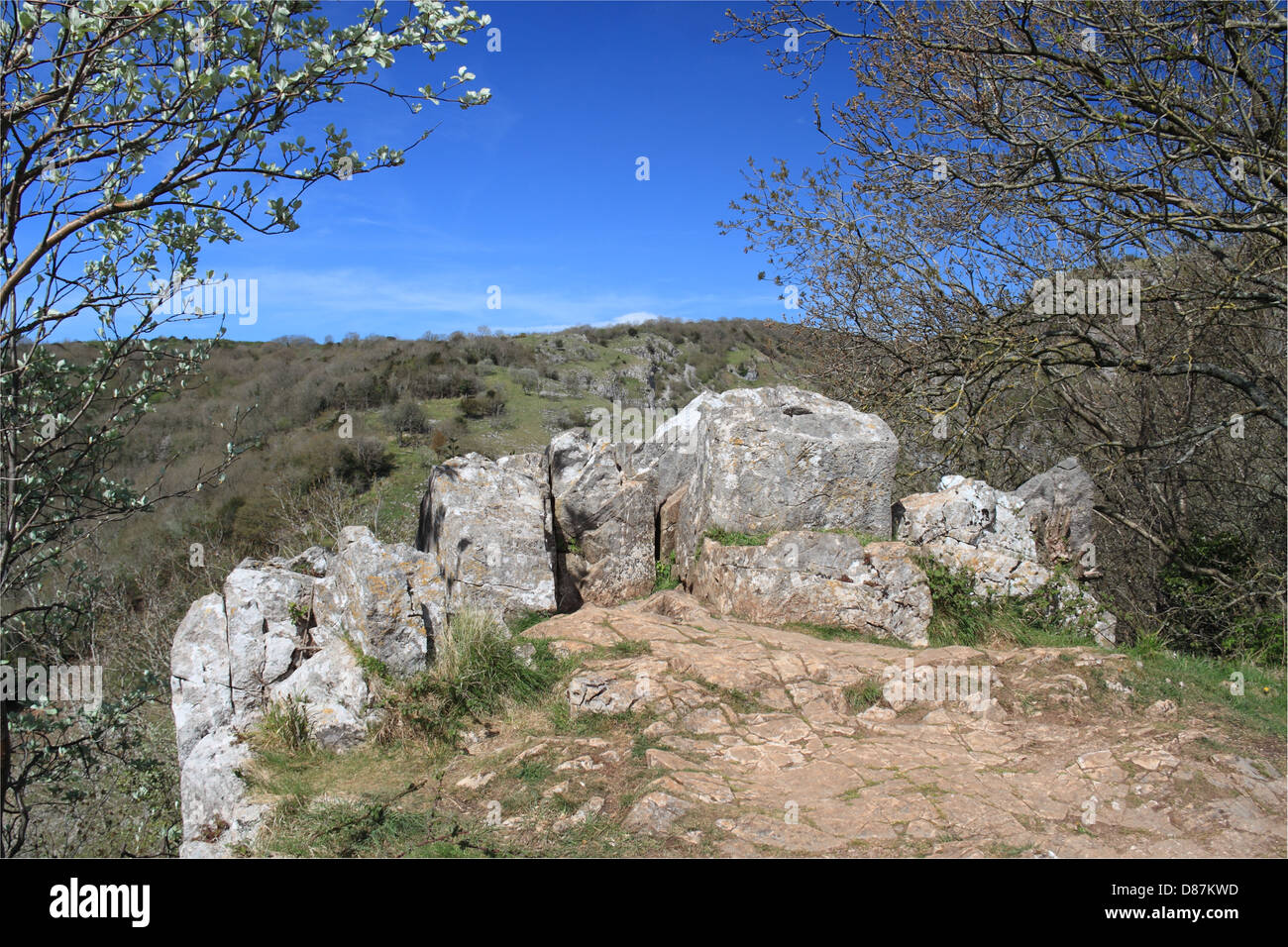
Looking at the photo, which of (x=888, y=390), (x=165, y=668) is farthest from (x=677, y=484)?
(x=165, y=668)

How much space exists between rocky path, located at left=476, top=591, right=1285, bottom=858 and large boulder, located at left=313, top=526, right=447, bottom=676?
0.95 meters

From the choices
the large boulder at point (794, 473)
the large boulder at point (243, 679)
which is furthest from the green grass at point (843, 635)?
the large boulder at point (243, 679)

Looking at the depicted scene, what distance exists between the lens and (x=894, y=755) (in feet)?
16.4

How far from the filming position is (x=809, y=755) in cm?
500

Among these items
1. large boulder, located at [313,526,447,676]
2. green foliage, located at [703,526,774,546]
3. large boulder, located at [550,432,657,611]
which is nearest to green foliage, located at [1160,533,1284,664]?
Answer: green foliage, located at [703,526,774,546]

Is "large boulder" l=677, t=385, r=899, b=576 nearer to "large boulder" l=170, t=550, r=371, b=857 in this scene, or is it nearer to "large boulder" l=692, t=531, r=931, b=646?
"large boulder" l=692, t=531, r=931, b=646

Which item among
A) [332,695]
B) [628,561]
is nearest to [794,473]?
[628,561]

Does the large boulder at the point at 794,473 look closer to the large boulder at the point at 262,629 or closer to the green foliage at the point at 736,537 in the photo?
the green foliage at the point at 736,537

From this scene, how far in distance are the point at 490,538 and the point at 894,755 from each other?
375 centimetres

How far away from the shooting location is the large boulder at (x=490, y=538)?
264 inches

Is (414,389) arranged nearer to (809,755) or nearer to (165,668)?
(165,668)

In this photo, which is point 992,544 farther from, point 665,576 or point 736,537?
point 665,576

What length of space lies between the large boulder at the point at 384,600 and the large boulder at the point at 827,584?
2729 millimetres

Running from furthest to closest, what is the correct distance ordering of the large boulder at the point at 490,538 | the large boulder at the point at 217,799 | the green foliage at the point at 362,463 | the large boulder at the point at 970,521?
the green foliage at the point at 362,463, the large boulder at the point at 970,521, the large boulder at the point at 490,538, the large boulder at the point at 217,799
